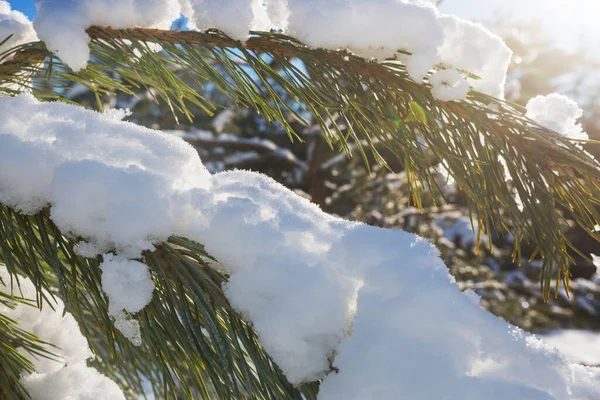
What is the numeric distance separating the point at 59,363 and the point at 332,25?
0.70 m

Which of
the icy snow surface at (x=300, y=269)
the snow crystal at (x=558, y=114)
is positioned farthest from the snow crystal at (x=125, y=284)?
the snow crystal at (x=558, y=114)

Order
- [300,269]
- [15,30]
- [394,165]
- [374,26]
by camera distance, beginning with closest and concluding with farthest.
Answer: [300,269]
[374,26]
[15,30]
[394,165]

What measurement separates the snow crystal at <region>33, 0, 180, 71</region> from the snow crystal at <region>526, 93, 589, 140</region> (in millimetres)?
618

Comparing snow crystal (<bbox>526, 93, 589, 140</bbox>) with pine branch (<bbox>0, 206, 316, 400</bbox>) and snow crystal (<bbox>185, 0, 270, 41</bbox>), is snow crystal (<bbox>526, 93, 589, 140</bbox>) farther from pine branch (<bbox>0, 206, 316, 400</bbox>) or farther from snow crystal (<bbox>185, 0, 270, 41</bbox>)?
pine branch (<bbox>0, 206, 316, 400</bbox>)

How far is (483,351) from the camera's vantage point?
0.38 m

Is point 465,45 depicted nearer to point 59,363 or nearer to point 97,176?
point 97,176

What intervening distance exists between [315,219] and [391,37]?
0.32 metres

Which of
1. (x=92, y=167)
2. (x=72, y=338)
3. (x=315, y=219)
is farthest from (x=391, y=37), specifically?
(x=72, y=338)

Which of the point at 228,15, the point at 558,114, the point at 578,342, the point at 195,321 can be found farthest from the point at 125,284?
the point at 578,342

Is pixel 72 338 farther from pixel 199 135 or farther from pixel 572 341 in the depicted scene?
pixel 572 341

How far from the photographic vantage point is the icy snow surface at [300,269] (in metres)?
0.37

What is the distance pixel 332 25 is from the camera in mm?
676

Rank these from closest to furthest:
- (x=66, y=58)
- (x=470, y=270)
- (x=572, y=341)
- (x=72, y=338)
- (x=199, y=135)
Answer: (x=66, y=58) < (x=72, y=338) < (x=470, y=270) < (x=199, y=135) < (x=572, y=341)

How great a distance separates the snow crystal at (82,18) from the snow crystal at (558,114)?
62cm
